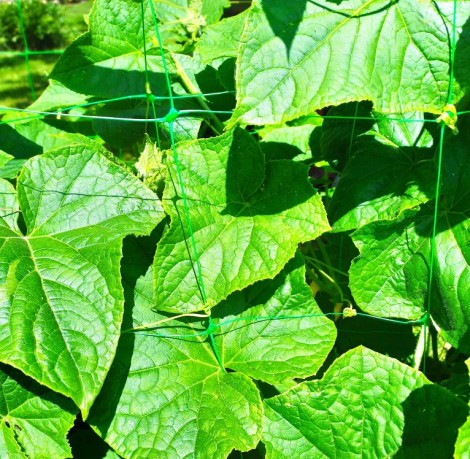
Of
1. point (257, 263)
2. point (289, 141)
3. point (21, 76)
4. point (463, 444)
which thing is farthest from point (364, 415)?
point (21, 76)

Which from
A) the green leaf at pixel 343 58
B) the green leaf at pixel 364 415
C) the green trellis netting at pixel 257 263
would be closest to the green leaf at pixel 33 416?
the green trellis netting at pixel 257 263

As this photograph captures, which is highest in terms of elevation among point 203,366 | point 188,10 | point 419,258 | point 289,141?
point 188,10

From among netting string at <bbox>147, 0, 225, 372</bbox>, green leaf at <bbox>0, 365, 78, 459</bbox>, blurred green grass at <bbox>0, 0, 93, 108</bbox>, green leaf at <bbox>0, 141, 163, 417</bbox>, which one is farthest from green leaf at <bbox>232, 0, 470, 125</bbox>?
blurred green grass at <bbox>0, 0, 93, 108</bbox>

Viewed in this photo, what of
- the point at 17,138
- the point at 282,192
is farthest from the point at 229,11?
the point at 282,192

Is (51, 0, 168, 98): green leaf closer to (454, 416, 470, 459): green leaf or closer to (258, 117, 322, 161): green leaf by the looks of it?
(258, 117, 322, 161): green leaf

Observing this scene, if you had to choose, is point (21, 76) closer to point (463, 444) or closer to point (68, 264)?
point (68, 264)

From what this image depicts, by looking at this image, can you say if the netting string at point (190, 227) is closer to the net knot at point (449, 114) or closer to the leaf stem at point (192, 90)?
the leaf stem at point (192, 90)
